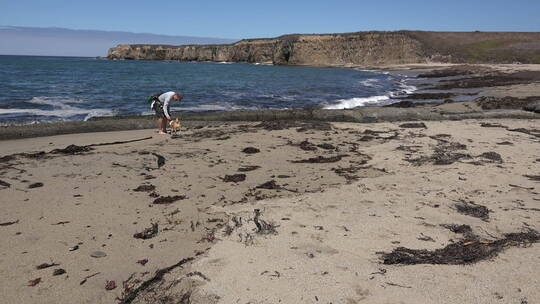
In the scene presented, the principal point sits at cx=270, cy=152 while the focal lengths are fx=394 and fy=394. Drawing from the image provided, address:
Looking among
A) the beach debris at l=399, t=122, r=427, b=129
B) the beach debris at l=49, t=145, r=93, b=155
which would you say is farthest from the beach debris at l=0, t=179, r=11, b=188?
the beach debris at l=399, t=122, r=427, b=129

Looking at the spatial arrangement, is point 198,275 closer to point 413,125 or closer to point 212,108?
point 413,125

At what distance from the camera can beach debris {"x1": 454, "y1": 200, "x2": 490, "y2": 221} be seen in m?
4.80

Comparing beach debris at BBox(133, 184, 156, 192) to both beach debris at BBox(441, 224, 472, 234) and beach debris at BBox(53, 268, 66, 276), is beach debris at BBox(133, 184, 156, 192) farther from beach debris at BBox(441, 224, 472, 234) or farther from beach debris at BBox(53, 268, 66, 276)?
beach debris at BBox(441, 224, 472, 234)

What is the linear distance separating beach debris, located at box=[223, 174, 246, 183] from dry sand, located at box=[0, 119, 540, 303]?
14 centimetres

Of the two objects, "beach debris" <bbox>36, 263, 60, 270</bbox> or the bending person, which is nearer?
"beach debris" <bbox>36, 263, 60, 270</bbox>

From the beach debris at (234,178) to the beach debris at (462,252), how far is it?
9.75 feet

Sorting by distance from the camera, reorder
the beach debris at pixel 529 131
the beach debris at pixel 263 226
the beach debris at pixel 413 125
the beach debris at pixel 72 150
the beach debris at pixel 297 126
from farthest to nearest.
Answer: the beach debris at pixel 413 125 → the beach debris at pixel 297 126 → the beach debris at pixel 529 131 → the beach debris at pixel 72 150 → the beach debris at pixel 263 226

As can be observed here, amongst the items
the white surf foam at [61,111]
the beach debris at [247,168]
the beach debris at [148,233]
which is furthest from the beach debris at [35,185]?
the white surf foam at [61,111]

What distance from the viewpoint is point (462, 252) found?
3.84 m

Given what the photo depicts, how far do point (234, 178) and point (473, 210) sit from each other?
3428 millimetres

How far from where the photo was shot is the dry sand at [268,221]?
3.26 m

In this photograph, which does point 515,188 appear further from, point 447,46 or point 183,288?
point 447,46

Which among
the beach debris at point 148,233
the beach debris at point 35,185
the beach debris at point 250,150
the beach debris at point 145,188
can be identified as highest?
the beach debris at point 250,150

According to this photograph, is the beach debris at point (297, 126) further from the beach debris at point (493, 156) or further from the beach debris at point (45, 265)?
the beach debris at point (45, 265)
